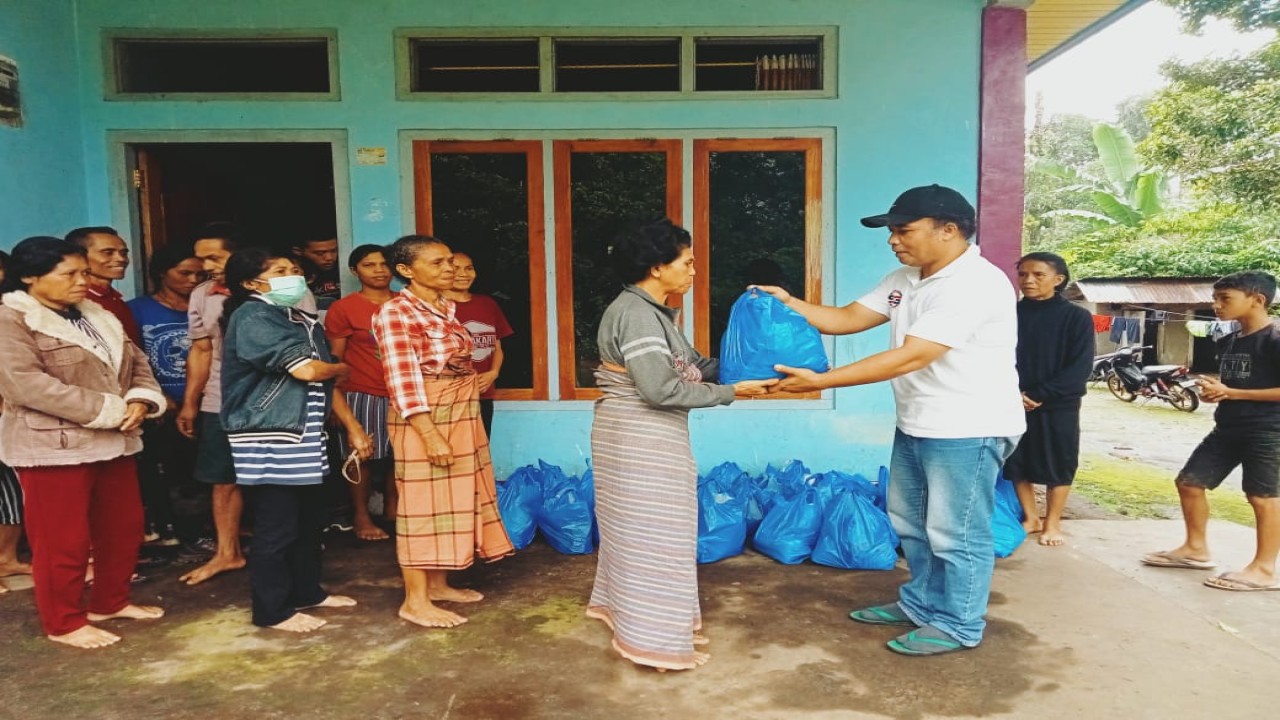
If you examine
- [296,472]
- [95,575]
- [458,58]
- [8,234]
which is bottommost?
[95,575]

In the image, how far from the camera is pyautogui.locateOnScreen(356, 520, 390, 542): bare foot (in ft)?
14.2

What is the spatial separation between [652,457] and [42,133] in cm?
386

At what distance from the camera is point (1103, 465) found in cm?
720

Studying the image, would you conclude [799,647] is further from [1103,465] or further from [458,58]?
[1103,465]

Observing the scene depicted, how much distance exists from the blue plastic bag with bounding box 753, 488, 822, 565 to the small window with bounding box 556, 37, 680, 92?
2.47 m

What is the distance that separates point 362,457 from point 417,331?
0.57 meters

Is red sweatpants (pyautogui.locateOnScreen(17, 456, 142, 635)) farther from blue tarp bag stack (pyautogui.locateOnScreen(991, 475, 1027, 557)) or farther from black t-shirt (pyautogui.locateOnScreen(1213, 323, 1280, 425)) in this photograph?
black t-shirt (pyautogui.locateOnScreen(1213, 323, 1280, 425))

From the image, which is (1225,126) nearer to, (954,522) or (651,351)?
(954,522)

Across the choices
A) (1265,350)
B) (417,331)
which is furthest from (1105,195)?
(417,331)

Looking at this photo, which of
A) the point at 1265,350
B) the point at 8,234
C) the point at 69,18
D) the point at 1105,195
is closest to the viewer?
the point at 1265,350

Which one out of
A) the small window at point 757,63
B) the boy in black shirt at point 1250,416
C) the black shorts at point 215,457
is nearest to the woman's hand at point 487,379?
the black shorts at point 215,457

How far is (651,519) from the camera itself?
273 cm

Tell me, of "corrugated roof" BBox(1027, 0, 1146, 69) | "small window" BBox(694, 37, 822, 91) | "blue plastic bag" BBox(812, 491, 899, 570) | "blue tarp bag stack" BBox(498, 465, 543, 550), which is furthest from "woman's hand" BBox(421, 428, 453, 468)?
"corrugated roof" BBox(1027, 0, 1146, 69)

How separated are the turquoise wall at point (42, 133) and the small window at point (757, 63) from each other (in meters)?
3.51
